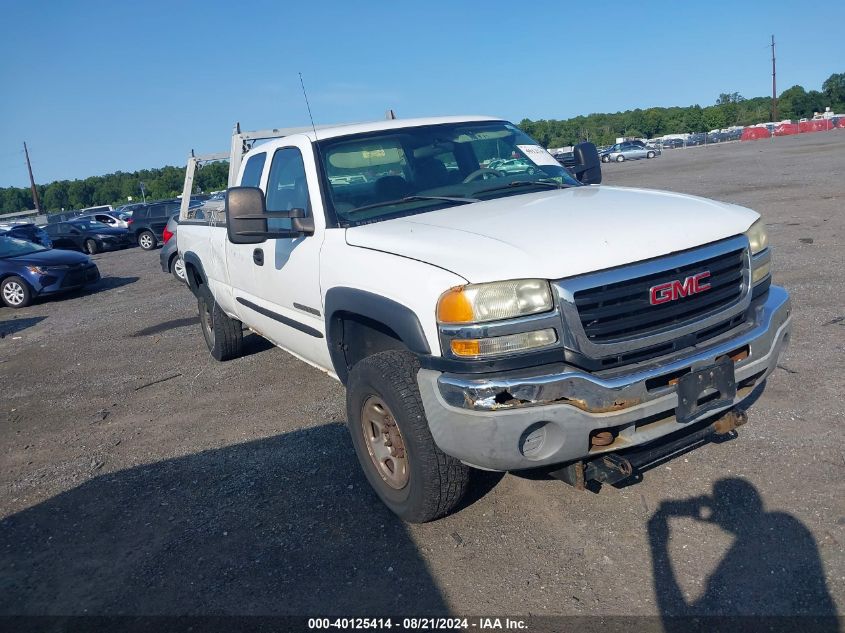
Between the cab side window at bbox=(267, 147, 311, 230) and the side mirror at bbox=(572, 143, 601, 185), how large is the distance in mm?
2006

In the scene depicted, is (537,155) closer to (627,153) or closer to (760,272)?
(760,272)

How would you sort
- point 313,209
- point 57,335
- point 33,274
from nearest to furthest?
point 313,209 < point 57,335 < point 33,274

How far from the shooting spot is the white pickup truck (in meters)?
3.04

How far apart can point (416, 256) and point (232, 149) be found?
18.5 ft

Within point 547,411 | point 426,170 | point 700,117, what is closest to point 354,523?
point 547,411

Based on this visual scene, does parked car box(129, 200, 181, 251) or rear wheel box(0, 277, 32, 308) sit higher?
parked car box(129, 200, 181, 251)

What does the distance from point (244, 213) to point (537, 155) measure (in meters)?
2.10

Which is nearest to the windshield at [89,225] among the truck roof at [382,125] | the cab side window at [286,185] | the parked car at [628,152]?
the cab side window at [286,185]

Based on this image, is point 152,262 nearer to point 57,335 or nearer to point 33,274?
point 33,274

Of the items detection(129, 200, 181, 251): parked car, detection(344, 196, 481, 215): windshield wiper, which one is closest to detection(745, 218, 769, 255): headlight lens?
detection(344, 196, 481, 215): windshield wiper

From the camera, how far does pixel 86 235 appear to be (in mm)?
26734

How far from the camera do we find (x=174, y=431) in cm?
556

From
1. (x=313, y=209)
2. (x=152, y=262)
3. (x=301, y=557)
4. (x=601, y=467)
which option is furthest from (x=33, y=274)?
(x=601, y=467)

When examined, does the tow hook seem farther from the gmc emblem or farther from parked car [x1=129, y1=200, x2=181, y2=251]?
parked car [x1=129, y1=200, x2=181, y2=251]
